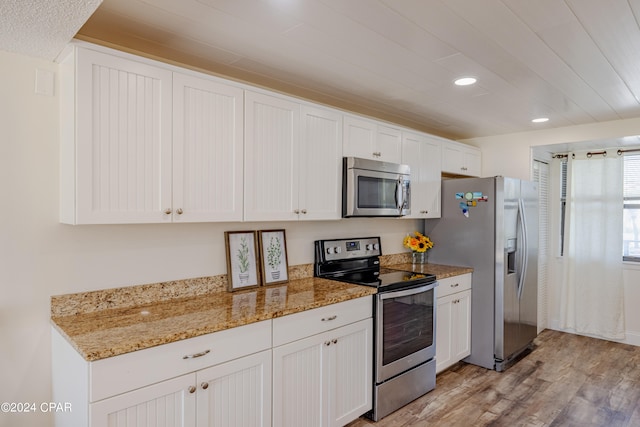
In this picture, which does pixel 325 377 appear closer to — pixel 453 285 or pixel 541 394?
pixel 453 285

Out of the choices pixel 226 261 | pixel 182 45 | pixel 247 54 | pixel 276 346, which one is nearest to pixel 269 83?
pixel 247 54

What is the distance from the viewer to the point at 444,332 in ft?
11.0

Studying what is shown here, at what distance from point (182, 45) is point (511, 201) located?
10.1 ft

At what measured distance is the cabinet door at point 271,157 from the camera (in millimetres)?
2326

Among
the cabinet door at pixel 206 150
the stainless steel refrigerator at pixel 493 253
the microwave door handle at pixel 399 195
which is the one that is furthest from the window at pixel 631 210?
the cabinet door at pixel 206 150

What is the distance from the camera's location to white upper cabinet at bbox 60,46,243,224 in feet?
5.72

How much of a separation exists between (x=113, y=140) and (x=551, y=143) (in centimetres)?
415

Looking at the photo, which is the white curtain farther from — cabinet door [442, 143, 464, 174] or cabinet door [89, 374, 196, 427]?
cabinet door [89, 374, 196, 427]

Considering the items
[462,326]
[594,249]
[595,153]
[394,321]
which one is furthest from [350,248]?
[595,153]

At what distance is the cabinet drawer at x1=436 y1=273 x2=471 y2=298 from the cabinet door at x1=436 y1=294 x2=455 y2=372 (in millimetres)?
49

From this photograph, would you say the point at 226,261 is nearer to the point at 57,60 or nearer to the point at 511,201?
the point at 57,60

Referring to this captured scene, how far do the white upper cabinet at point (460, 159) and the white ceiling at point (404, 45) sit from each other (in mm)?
794

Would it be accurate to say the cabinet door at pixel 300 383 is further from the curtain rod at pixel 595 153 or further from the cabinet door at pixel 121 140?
the curtain rod at pixel 595 153

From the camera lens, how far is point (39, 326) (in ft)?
6.18
